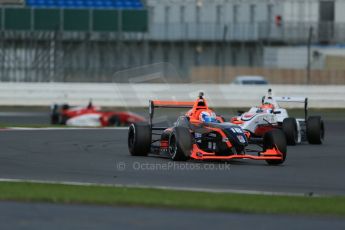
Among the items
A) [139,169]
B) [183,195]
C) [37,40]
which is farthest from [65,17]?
[183,195]

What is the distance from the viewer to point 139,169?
15.4 metres

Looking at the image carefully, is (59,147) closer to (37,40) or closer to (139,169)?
(139,169)

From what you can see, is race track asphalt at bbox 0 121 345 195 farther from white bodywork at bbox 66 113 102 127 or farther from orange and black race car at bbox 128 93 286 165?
white bodywork at bbox 66 113 102 127

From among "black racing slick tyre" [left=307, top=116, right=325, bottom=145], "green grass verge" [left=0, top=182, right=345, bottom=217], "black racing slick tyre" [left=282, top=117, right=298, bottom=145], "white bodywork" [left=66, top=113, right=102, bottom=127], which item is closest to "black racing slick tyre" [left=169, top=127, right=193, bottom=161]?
"green grass verge" [left=0, top=182, right=345, bottom=217]

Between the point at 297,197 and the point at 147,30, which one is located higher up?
the point at 147,30

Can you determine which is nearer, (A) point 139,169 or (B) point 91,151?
(A) point 139,169

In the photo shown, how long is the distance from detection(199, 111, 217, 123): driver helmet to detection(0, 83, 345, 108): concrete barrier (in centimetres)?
1753

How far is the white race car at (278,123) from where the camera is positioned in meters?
20.6

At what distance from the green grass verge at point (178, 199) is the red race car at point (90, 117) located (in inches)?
627

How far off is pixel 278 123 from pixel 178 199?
1038 cm

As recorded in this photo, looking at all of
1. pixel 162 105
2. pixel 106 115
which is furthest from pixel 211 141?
pixel 106 115

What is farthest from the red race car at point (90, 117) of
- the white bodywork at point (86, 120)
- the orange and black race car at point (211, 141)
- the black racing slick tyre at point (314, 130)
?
the orange and black race car at point (211, 141)

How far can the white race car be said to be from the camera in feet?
67.7

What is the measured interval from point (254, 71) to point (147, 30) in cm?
529
